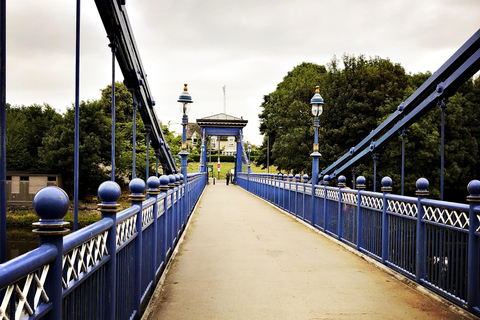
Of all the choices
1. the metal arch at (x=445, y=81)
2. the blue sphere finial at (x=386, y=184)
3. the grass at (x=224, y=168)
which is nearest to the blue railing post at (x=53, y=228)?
the blue sphere finial at (x=386, y=184)

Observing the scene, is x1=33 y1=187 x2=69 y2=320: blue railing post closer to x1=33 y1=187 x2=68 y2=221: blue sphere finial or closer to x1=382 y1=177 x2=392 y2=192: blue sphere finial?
x1=33 y1=187 x2=68 y2=221: blue sphere finial

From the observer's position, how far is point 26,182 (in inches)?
1203

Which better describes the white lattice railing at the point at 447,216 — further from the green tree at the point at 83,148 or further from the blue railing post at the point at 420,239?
the green tree at the point at 83,148

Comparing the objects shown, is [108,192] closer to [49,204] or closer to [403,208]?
[49,204]

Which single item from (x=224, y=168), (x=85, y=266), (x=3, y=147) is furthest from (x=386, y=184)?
(x=224, y=168)

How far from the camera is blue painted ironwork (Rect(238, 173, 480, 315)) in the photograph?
4.34 metres

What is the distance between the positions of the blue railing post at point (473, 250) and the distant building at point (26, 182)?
29068 millimetres

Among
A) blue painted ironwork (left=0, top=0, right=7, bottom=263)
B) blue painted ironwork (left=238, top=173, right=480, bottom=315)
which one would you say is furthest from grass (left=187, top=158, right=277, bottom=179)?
blue painted ironwork (left=0, top=0, right=7, bottom=263)

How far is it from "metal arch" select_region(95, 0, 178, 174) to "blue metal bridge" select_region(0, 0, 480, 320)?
0.02 meters

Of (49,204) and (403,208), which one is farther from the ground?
(49,204)

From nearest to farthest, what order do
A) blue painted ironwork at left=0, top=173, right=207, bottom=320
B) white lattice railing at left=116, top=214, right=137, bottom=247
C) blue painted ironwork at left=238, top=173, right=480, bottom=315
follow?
A: blue painted ironwork at left=0, top=173, right=207, bottom=320 < white lattice railing at left=116, top=214, right=137, bottom=247 < blue painted ironwork at left=238, top=173, right=480, bottom=315

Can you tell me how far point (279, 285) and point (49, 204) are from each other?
4.14 meters

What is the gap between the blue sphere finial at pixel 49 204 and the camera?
5.73 ft

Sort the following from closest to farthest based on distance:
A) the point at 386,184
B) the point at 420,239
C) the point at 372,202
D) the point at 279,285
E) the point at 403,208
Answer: the point at 420,239
the point at 279,285
the point at 403,208
the point at 386,184
the point at 372,202
